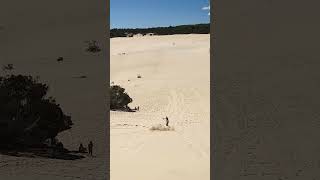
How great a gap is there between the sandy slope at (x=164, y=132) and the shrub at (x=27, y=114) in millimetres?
1356

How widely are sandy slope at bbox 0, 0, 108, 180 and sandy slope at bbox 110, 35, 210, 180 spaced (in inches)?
38.7

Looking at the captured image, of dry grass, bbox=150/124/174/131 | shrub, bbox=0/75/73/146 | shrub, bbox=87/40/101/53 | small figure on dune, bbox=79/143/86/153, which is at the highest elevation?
shrub, bbox=87/40/101/53

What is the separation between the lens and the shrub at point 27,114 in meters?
8.16

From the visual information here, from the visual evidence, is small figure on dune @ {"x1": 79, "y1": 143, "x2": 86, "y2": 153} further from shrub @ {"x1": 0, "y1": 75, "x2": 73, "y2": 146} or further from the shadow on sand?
shrub @ {"x1": 0, "y1": 75, "x2": 73, "y2": 146}

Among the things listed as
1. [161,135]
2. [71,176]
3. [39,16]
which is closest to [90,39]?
[39,16]

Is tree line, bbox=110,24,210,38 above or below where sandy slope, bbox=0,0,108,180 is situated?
above

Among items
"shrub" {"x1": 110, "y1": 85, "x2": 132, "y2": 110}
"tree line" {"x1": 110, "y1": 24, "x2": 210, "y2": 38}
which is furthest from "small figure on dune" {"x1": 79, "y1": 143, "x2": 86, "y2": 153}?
"tree line" {"x1": 110, "y1": 24, "x2": 210, "y2": 38}

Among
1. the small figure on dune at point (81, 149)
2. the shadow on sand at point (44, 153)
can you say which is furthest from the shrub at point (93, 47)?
the shadow on sand at point (44, 153)

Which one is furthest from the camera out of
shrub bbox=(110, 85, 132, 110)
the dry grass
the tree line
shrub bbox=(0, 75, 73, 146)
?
the tree line

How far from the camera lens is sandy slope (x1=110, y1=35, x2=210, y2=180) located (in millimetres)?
8933

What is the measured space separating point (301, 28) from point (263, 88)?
107 cm

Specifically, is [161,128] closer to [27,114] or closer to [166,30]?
[27,114]

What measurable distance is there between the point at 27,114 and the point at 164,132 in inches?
177

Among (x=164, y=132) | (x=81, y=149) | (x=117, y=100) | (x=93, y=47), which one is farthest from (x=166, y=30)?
(x=81, y=149)
